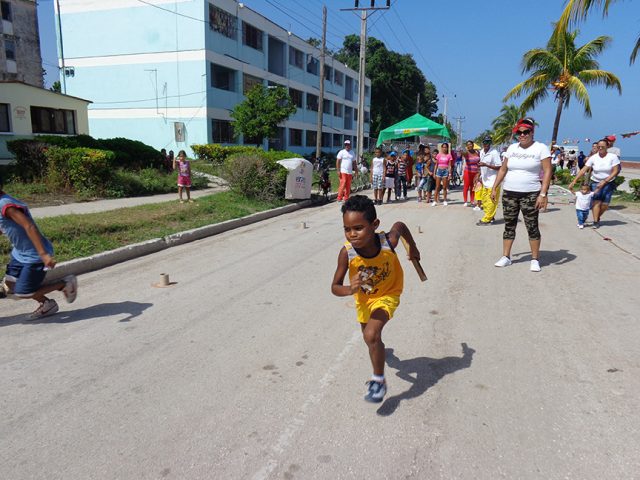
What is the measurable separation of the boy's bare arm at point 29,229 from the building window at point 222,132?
84.9 feet

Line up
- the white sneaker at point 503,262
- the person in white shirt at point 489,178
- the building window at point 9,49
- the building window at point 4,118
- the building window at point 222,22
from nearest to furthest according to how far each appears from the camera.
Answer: the white sneaker at point 503,262 → the person in white shirt at point 489,178 → the building window at point 4,118 → the building window at point 222,22 → the building window at point 9,49

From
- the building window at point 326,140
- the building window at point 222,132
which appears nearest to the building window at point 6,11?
the building window at point 222,132

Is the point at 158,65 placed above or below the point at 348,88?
below

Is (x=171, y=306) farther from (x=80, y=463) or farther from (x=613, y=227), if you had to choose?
(x=613, y=227)

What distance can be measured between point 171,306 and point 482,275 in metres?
4.00

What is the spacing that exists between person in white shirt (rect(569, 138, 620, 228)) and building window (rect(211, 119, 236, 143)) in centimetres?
2338

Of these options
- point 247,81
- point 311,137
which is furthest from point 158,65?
point 311,137

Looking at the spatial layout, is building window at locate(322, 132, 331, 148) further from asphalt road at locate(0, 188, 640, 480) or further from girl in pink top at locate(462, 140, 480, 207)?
asphalt road at locate(0, 188, 640, 480)

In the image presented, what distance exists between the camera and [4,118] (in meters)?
20.8

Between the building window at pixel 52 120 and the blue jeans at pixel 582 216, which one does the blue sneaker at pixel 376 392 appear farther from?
the building window at pixel 52 120

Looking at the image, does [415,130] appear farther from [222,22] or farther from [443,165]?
[222,22]

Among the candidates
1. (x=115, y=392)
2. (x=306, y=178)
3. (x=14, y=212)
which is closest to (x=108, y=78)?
(x=306, y=178)

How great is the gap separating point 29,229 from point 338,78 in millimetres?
52124

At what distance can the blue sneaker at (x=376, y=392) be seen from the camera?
3.12 meters
